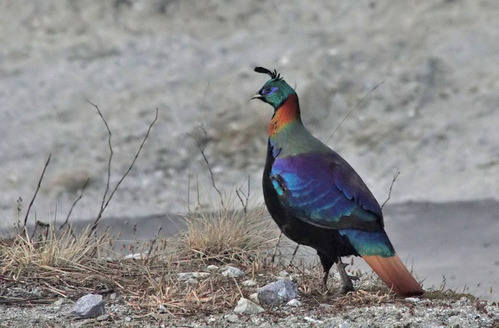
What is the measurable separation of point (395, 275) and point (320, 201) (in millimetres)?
623

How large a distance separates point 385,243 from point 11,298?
2499 millimetres

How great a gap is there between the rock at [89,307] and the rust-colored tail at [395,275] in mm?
1679

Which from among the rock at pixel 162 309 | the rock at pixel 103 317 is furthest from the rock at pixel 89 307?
the rock at pixel 162 309

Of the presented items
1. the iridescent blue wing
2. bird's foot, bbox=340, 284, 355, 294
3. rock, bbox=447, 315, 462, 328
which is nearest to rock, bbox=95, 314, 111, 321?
the iridescent blue wing

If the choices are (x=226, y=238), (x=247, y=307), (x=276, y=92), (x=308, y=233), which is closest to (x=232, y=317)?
(x=247, y=307)

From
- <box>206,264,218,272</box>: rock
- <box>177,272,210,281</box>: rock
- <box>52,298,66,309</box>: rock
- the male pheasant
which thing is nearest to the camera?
the male pheasant

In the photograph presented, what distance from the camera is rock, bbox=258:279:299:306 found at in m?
6.45

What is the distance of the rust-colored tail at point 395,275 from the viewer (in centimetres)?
607

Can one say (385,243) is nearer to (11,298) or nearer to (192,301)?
(192,301)

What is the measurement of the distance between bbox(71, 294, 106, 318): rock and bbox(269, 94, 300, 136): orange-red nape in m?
1.50

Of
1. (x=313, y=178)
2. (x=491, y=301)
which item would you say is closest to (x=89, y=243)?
(x=313, y=178)

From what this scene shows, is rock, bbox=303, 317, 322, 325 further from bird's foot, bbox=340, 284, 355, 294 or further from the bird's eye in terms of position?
the bird's eye

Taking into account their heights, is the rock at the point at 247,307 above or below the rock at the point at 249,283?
below

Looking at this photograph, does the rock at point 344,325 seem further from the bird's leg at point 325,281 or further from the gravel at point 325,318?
the bird's leg at point 325,281
